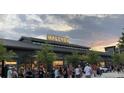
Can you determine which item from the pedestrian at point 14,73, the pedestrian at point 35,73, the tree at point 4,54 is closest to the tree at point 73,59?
the pedestrian at point 35,73

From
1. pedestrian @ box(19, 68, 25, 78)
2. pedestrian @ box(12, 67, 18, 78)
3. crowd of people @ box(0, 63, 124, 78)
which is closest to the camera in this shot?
pedestrian @ box(12, 67, 18, 78)

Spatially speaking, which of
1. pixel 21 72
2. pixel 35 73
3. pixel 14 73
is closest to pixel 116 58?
pixel 35 73

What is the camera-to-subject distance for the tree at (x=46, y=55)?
55.7 ft

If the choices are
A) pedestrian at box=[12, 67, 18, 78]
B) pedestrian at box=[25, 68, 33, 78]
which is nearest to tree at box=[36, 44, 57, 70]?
pedestrian at box=[25, 68, 33, 78]

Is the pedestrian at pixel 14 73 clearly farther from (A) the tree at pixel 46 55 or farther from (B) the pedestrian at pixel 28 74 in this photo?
(A) the tree at pixel 46 55

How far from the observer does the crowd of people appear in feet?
52.0

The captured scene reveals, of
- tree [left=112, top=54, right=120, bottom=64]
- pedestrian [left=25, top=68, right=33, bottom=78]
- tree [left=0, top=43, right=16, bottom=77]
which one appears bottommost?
pedestrian [left=25, top=68, right=33, bottom=78]

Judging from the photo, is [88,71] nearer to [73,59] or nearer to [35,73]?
[73,59]

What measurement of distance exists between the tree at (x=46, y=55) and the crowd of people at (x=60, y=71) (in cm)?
46

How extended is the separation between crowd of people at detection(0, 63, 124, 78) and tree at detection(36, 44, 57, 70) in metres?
0.46

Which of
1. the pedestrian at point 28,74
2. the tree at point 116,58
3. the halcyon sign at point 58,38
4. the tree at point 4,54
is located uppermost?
the halcyon sign at point 58,38

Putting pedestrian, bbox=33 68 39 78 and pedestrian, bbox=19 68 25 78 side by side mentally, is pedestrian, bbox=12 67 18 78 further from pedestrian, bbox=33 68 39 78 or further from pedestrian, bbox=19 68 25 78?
pedestrian, bbox=33 68 39 78

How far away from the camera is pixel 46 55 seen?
17016 mm
